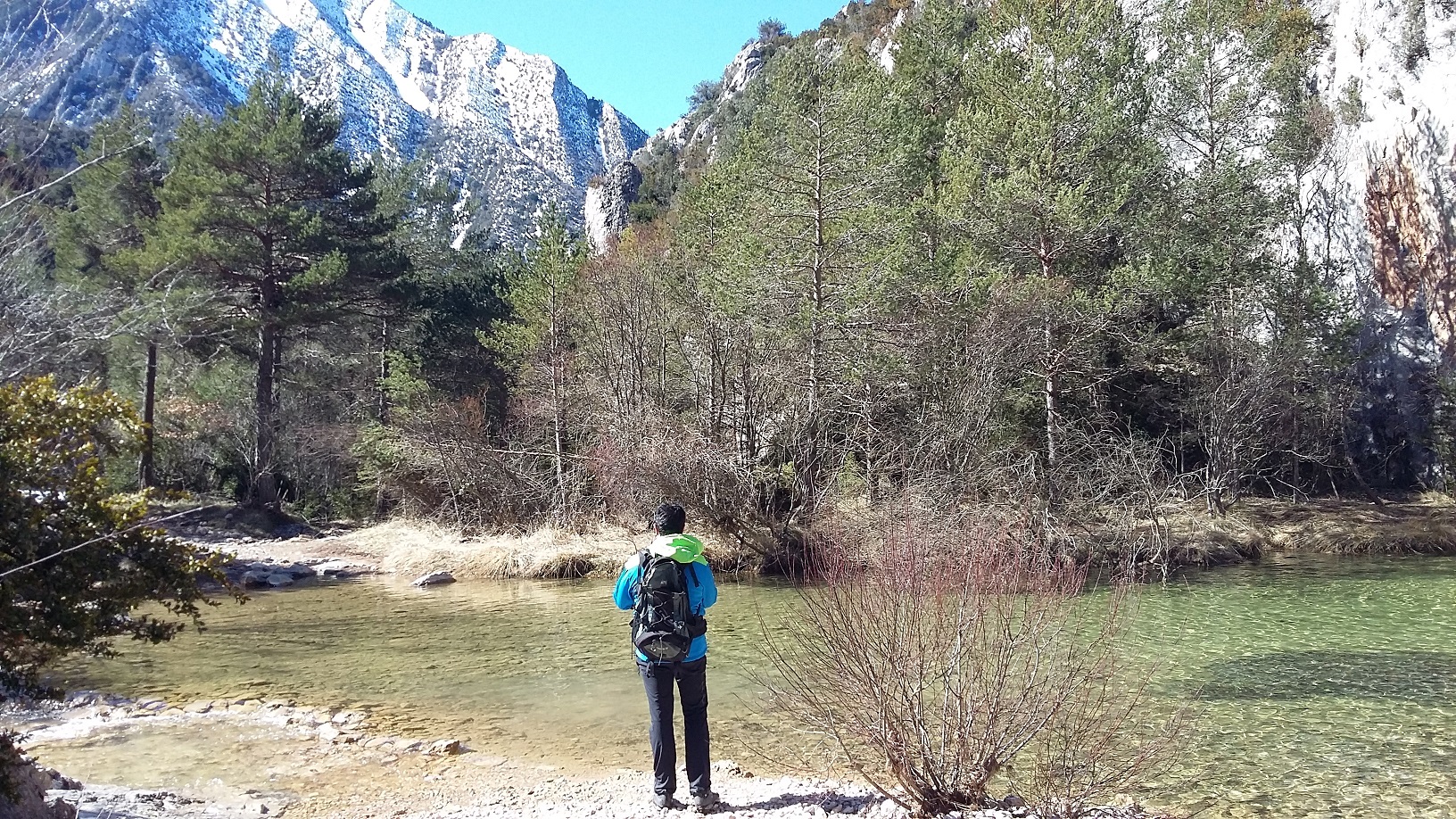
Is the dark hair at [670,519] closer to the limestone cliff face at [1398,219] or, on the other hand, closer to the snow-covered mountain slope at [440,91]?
the limestone cliff face at [1398,219]

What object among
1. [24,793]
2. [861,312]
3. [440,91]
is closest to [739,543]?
[861,312]

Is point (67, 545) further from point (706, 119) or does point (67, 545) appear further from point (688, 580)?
point (706, 119)

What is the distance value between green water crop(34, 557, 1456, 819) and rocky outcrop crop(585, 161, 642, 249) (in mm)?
47664

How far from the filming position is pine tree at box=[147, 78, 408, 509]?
25.4m

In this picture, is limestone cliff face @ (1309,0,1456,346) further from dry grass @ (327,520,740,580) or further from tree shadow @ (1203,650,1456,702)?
dry grass @ (327,520,740,580)

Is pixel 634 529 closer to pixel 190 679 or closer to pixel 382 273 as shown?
pixel 190 679

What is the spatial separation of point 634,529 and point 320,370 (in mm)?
17900

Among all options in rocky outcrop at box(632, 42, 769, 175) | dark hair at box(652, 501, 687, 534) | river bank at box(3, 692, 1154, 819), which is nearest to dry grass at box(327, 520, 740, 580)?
river bank at box(3, 692, 1154, 819)

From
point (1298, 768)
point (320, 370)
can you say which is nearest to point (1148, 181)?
point (1298, 768)

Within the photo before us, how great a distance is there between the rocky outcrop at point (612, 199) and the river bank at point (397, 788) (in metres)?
53.5

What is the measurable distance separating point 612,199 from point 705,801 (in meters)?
60.7

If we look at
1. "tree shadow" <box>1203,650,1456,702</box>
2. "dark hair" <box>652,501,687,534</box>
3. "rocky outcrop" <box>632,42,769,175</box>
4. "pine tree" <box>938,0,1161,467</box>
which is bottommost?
"tree shadow" <box>1203,650,1456,702</box>

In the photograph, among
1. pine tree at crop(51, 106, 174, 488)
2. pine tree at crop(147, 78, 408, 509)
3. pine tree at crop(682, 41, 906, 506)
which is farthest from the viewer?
pine tree at crop(147, 78, 408, 509)

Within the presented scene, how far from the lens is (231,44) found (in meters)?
110
